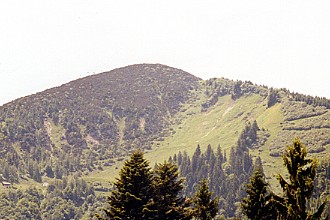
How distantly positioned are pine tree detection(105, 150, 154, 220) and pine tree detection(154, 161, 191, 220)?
1.26 meters

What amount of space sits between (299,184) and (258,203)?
906 centimetres

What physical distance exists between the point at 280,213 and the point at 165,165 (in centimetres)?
1571

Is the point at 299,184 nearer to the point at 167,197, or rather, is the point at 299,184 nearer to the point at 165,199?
the point at 167,197

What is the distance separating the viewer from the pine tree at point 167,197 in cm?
4972

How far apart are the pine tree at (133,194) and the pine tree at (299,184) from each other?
53.8ft

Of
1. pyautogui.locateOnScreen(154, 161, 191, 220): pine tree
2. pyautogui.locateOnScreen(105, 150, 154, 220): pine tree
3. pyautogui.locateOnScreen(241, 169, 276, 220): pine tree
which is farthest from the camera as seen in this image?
pyautogui.locateOnScreen(154, 161, 191, 220): pine tree

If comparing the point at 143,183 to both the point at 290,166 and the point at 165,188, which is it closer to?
the point at 165,188

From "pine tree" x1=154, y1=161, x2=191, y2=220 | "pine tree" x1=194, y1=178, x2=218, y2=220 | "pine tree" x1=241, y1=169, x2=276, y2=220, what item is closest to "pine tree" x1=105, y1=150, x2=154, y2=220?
"pine tree" x1=154, y1=161, x2=191, y2=220

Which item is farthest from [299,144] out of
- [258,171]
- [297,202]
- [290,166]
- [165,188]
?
[165,188]

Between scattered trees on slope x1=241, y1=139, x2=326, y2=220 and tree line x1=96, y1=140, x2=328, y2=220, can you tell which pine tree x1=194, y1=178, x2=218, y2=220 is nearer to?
tree line x1=96, y1=140, x2=328, y2=220

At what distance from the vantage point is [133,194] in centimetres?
4825

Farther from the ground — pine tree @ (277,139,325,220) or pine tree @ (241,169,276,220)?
pine tree @ (277,139,325,220)

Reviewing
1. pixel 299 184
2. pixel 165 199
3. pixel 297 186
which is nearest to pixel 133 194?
pixel 165 199

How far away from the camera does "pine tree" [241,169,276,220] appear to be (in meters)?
44.6
